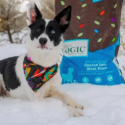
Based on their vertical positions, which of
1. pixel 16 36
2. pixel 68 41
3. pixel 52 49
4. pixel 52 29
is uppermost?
pixel 52 29

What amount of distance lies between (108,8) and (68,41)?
0.50m

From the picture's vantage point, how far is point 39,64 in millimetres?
1349

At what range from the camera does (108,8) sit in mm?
1662

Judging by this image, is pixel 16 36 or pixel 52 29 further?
pixel 16 36

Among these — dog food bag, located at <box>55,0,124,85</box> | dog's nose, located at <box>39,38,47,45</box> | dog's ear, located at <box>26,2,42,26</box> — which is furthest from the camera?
dog food bag, located at <box>55,0,124,85</box>

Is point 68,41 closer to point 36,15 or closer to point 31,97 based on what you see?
point 36,15

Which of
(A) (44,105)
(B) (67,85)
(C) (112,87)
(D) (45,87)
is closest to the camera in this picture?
(A) (44,105)

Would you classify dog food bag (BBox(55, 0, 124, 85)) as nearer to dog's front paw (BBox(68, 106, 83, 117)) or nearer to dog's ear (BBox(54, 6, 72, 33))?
dog's ear (BBox(54, 6, 72, 33))

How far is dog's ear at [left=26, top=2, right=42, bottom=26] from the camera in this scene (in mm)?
1339

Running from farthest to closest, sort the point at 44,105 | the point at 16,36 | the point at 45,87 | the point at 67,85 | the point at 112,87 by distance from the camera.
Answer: the point at 16,36 < the point at 67,85 < the point at 112,87 < the point at 45,87 < the point at 44,105

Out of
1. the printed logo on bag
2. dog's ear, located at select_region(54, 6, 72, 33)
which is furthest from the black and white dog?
the printed logo on bag

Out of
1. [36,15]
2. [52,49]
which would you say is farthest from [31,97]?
[36,15]

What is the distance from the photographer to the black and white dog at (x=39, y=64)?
4.24ft

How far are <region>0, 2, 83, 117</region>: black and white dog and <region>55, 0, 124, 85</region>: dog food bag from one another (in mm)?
386
